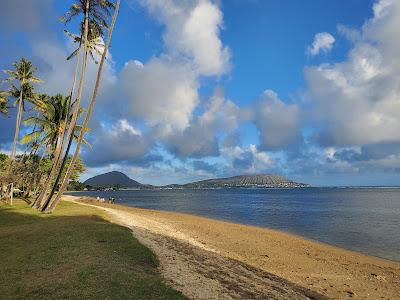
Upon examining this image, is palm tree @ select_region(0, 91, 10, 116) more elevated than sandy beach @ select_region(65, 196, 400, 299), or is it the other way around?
palm tree @ select_region(0, 91, 10, 116)

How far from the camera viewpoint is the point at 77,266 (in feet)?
40.5

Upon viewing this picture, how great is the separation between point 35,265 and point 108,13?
22.1m

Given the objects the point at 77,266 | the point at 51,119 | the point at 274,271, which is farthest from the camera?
the point at 51,119

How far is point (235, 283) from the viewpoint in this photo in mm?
13039

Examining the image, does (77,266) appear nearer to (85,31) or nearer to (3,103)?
(85,31)

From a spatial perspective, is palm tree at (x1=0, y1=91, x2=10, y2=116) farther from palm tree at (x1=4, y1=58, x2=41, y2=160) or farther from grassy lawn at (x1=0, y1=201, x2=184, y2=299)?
grassy lawn at (x1=0, y1=201, x2=184, y2=299)

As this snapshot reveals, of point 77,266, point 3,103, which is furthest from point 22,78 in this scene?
point 77,266

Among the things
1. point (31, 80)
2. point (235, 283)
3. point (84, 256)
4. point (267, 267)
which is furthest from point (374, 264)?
point (31, 80)

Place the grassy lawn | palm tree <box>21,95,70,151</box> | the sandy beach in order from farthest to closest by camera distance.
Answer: palm tree <box>21,95,70,151</box>
the sandy beach
the grassy lawn

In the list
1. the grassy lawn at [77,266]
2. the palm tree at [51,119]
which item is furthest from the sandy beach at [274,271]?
the palm tree at [51,119]

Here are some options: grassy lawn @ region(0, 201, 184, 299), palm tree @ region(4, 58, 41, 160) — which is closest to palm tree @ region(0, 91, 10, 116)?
palm tree @ region(4, 58, 41, 160)

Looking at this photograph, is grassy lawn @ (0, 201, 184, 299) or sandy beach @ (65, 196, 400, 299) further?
sandy beach @ (65, 196, 400, 299)

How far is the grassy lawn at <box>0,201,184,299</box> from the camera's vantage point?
1009cm

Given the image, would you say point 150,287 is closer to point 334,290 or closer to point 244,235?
point 334,290
